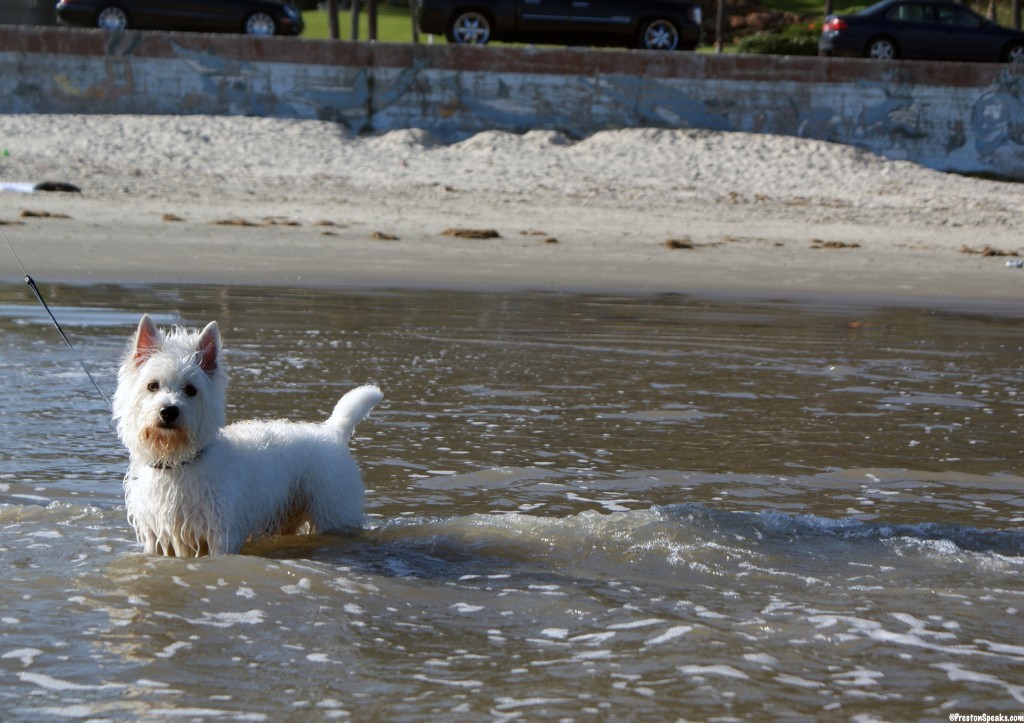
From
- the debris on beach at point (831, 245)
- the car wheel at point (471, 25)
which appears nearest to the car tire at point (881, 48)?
the car wheel at point (471, 25)

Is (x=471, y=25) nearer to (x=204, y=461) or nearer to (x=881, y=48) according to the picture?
(x=881, y=48)

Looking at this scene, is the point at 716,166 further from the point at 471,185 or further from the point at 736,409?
the point at 736,409

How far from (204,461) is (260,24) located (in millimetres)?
20756

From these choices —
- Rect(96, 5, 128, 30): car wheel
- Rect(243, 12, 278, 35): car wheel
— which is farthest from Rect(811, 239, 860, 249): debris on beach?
Rect(96, 5, 128, 30): car wheel

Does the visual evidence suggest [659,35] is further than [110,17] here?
Yes

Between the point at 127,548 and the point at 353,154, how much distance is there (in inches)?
577

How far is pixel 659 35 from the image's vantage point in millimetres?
24141

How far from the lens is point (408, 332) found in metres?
10.4

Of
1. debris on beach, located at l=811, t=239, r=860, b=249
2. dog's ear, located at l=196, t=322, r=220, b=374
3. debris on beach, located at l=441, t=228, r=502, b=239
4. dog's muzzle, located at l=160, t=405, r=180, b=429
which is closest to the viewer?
dog's muzzle, located at l=160, t=405, r=180, b=429

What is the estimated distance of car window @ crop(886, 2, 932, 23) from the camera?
81.4 ft

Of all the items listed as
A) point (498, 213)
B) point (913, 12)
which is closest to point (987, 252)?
point (498, 213)

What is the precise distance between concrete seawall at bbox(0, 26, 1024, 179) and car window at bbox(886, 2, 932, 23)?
11.0 ft

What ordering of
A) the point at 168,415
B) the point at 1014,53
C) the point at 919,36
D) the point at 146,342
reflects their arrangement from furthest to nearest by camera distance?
the point at 919,36
the point at 1014,53
the point at 146,342
the point at 168,415

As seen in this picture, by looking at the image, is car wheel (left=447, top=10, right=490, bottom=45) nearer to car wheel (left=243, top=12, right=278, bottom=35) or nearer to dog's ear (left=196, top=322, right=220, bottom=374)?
car wheel (left=243, top=12, right=278, bottom=35)
